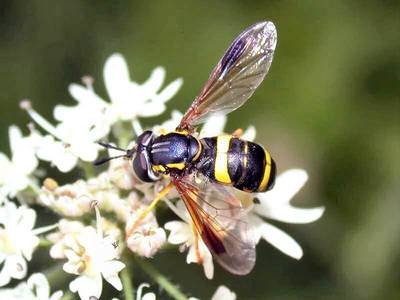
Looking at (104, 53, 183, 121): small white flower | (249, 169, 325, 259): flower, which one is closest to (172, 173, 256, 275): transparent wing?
(249, 169, 325, 259): flower

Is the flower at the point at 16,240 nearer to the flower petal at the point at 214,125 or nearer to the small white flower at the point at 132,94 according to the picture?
the small white flower at the point at 132,94

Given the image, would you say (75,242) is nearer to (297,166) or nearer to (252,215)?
(252,215)

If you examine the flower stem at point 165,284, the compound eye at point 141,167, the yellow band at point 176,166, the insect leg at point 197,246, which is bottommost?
the flower stem at point 165,284

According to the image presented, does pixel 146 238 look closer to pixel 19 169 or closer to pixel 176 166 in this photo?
pixel 176 166

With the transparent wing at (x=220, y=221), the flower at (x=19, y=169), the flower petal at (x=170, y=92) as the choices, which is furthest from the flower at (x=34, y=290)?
the flower petal at (x=170, y=92)

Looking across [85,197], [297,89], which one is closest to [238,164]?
[85,197]

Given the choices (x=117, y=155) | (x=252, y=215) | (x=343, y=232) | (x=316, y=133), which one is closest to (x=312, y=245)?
(x=343, y=232)
